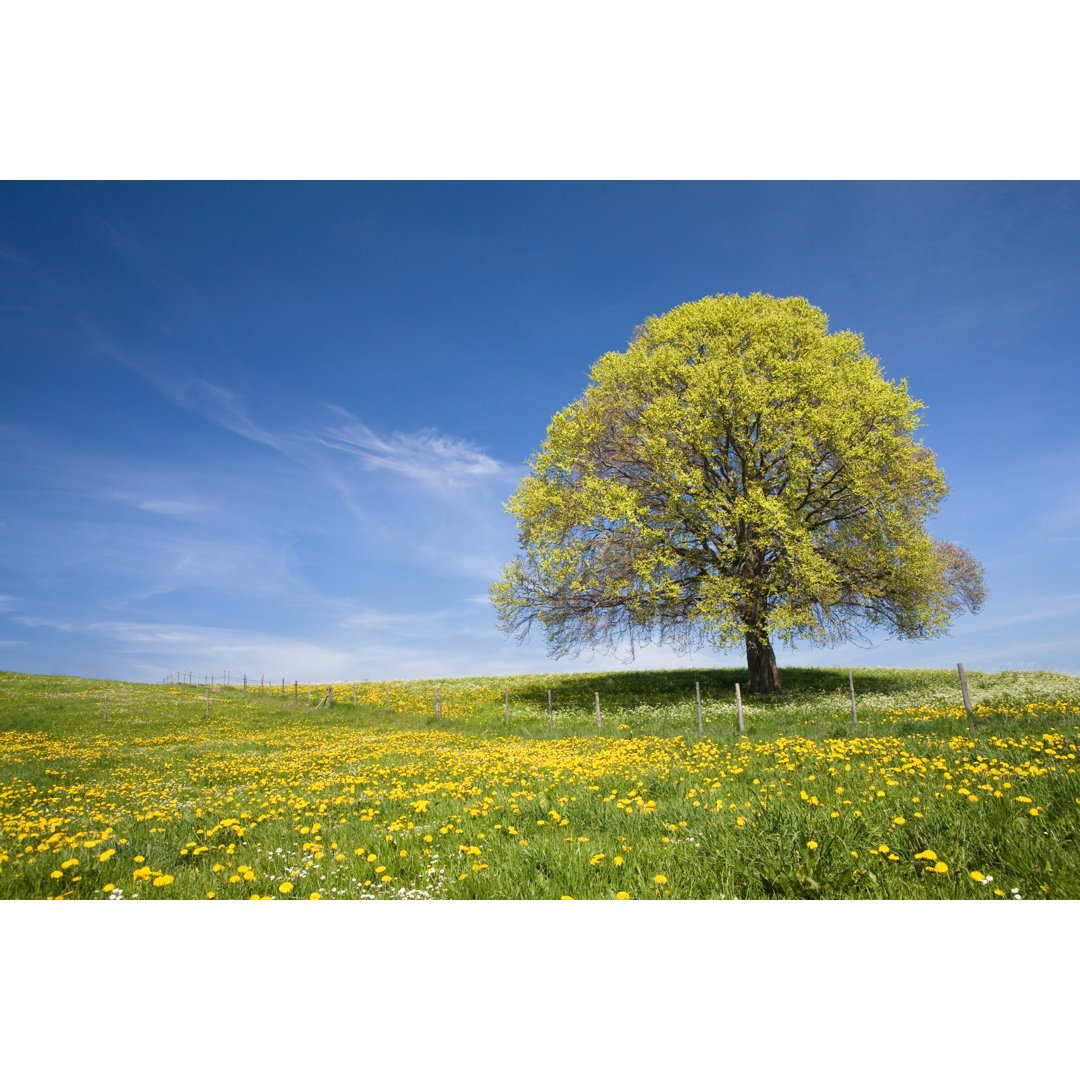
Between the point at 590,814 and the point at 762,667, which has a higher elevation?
the point at 762,667

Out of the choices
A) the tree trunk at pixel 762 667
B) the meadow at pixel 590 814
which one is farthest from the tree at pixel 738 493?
the meadow at pixel 590 814

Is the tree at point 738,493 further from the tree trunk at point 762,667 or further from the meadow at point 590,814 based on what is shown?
the meadow at point 590,814

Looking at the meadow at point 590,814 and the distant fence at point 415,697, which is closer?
the meadow at point 590,814

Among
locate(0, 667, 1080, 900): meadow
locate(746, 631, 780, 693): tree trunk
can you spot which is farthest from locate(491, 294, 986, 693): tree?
locate(0, 667, 1080, 900): meadow

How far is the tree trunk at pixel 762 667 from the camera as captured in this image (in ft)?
69.9

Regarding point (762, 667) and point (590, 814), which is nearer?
point (590, 814)

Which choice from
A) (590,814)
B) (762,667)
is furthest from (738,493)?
(590,814)

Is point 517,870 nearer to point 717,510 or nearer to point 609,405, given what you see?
point 717,510

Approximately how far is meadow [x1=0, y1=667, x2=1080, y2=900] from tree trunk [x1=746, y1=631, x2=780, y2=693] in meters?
3.92

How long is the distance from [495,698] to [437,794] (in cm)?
1922

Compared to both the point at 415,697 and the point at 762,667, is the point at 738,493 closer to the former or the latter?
the point at 762,667

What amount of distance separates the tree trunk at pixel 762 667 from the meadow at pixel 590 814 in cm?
392

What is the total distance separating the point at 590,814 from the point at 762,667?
1706 centimetres

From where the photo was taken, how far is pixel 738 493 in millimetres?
19891
